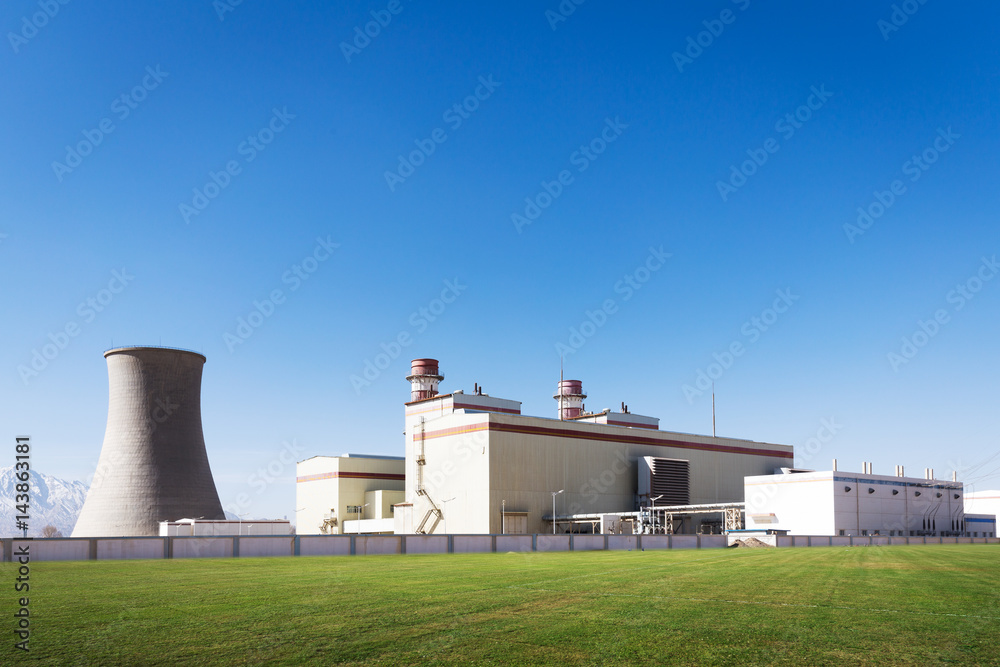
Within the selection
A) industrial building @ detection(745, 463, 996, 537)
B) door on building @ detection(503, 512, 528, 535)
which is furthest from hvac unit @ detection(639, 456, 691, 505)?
door on building @ detection(503, 512, 528, 535)

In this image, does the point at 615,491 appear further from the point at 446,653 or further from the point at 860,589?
the point at 446,653

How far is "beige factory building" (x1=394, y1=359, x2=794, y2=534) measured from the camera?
62469 millimetres

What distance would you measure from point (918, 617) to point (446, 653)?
7059 mm

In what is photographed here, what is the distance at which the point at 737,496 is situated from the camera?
260ft

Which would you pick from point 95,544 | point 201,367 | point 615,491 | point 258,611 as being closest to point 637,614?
point 258,611

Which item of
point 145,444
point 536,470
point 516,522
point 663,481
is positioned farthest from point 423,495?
point 145,444

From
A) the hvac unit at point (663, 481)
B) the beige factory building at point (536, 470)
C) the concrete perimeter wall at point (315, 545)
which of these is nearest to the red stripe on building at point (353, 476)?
the beige factory building at point (536, 470)

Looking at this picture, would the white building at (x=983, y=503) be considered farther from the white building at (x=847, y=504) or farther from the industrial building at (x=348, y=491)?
the industrial building at (x=348, y=491)

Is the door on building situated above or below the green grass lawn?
below

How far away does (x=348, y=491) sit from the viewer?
3221 inches

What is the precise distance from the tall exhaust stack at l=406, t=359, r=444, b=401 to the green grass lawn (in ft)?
219

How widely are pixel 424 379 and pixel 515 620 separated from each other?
75.3 meters

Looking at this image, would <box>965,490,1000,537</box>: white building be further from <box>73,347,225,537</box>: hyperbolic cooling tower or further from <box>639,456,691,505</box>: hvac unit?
<box>73,347,225,537</box>: hyperbolic cooling tower

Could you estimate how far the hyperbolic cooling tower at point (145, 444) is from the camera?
5641 centimetres
